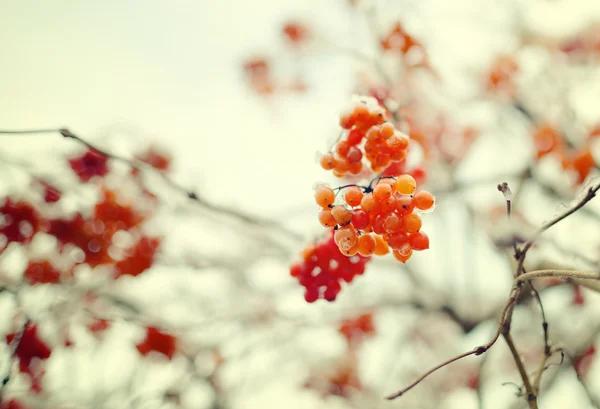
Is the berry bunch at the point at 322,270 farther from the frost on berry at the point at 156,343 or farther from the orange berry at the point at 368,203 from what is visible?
the frost on berry at the point at 156,343

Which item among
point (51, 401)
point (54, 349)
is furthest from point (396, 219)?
point (51, 401)

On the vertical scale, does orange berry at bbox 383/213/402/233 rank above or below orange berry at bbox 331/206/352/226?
above

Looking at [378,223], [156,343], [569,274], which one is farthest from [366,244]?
[156,343]

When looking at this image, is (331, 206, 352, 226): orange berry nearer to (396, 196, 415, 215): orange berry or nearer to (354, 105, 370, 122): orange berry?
(396, 196, 415, 215): orange berry

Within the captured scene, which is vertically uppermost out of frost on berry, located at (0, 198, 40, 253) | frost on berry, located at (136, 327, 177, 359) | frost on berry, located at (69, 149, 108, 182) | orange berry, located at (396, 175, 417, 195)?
orange berry, located at (396, 175, 417, 195)

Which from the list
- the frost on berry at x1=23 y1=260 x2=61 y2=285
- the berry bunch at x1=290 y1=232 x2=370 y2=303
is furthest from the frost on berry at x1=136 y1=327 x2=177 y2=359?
the berry bunch at x1=290 y1=232 x2=370 y2=303

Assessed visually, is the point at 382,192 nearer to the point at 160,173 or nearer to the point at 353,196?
the point at 353,196

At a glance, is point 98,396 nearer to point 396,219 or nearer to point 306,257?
point 306,257
